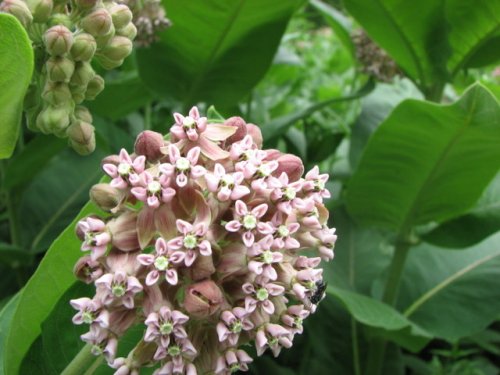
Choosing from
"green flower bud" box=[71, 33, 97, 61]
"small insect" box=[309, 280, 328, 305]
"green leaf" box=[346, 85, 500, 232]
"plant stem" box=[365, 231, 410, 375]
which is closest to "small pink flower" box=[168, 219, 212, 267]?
"small insect" box=[309, 280, 328, 305]

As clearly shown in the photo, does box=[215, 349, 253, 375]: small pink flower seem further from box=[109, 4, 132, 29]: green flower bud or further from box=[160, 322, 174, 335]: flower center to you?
box=[109, 4, 132, 29]: green flower bud

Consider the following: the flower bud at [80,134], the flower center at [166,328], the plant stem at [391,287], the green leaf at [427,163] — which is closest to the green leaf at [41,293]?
A: the flower bud at [80,134]

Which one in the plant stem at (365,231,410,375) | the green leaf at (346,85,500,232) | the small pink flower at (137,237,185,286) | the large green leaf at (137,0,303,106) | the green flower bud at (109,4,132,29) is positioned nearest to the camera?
the small pink flower at (137,237,185,286)

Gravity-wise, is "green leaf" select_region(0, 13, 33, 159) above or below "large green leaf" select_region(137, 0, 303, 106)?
above

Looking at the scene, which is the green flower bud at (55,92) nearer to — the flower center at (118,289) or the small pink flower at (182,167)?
the small pink flower at (182,167)

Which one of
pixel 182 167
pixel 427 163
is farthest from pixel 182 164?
pixel 427 163

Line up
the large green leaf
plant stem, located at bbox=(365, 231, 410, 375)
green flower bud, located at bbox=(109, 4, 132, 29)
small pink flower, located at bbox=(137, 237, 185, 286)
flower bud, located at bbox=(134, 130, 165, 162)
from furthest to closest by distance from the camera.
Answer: plant stem, located at bbox=(365, 231, 410, 375) → the large green leaf → green flower bud, located at bbox=(109, 4, 132, 29) → flower bud, located at bbox=(134, 130, 165, 162) → small pink flower, located at bbox=(137, 237, 185, 286)

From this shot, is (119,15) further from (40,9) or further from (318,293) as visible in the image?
(318,293)

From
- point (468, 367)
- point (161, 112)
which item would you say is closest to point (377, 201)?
point (468, 367)
